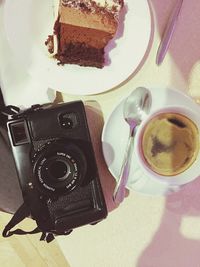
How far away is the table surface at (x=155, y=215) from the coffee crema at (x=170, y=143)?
9 centimetres

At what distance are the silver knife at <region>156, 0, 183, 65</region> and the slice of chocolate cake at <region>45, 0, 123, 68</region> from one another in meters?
0.09

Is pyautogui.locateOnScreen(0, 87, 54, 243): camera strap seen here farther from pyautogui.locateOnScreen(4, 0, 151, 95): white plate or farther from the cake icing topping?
the cake icing topping

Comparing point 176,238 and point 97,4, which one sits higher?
point 97,4

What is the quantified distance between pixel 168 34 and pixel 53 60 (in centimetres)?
22

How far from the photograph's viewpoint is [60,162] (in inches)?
33.8

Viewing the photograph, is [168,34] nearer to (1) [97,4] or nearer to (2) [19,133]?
(1) [97,4]

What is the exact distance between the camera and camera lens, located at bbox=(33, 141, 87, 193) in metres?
0.83

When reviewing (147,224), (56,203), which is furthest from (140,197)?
(56,203)

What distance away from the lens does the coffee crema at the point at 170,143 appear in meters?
0.86

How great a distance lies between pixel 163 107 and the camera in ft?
2.74

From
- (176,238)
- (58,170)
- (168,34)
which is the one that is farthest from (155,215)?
(168,34)

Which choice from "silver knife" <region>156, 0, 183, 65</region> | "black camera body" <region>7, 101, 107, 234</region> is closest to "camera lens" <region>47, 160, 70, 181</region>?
"black camera body" <region>7, 101, 107, 234</region>

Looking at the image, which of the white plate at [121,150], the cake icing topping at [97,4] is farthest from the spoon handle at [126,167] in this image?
the cake icing topping at [97,4]

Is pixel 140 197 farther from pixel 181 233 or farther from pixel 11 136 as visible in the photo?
pixel 11 136
